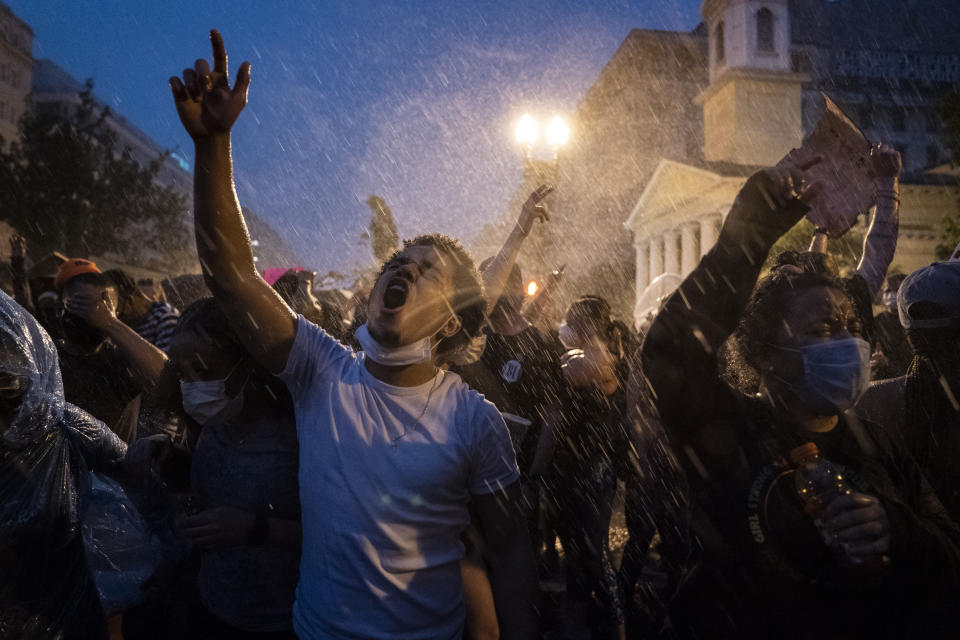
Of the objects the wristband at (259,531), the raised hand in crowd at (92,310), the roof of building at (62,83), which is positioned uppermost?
the roof of building at (62,83)

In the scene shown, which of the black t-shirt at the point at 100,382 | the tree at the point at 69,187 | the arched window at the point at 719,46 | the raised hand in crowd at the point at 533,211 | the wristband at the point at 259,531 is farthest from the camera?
the arched window at the point at 719,46

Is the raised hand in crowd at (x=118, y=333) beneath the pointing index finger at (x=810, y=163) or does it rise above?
beneath

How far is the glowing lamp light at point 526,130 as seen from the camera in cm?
1173

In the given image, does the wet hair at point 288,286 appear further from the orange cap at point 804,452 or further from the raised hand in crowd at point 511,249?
the orange cap at point 804,452

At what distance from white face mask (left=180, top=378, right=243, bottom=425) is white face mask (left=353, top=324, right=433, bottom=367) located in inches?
18.5

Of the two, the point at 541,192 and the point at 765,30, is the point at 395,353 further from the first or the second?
the point at 765,30

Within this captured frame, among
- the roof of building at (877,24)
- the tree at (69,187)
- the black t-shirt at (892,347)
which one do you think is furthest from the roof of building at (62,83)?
the black t-shirt at (892,347)

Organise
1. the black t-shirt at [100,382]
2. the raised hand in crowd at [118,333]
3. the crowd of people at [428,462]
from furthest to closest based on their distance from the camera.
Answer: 1. the black t-shirt at [100,382]
2. the raised hand in crowd at [118,333]
3. the crowd of people at [428,462]

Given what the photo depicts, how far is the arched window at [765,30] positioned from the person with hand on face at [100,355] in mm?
43413

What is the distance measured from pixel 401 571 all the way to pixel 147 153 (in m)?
99.5

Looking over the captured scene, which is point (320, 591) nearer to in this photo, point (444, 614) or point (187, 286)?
point (444, 614)

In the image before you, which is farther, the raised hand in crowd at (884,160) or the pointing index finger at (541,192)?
the pointing index finger at (541,192)

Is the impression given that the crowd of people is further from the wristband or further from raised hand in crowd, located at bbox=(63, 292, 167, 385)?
raised hand in crowd, located at bbox=(63, 292, 167, 385)

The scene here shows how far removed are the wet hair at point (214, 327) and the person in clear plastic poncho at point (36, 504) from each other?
437 mm
